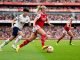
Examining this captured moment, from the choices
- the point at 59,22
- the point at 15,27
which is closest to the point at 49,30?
the point at 59,22

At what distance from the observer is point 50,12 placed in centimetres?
5734

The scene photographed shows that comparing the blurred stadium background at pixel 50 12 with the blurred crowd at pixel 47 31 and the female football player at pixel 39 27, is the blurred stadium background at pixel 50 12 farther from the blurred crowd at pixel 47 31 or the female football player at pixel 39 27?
the female football player at pixel 39 27

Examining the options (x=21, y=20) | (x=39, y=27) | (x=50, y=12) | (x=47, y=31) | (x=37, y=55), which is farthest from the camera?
(x=50, y=12)

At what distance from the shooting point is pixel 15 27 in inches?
679

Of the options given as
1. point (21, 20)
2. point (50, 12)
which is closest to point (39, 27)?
point (21, 20)

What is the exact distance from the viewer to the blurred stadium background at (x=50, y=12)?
179 ft

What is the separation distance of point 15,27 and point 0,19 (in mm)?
37775

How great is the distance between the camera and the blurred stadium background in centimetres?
5447

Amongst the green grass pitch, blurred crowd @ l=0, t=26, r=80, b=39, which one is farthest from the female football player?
blurred crowd @ l=0, t=26, r=80, b=39

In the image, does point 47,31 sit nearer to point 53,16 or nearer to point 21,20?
point 53,16

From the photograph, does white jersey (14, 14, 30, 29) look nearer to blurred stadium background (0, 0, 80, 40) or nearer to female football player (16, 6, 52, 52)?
female football player (16, 6, 52, 52)

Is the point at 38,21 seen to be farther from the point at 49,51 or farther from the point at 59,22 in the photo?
the point at 59,22

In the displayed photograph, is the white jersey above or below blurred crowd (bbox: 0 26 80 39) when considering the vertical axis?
above

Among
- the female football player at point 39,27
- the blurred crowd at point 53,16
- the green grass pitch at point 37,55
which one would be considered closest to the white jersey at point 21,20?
the female football player at point 39,27
